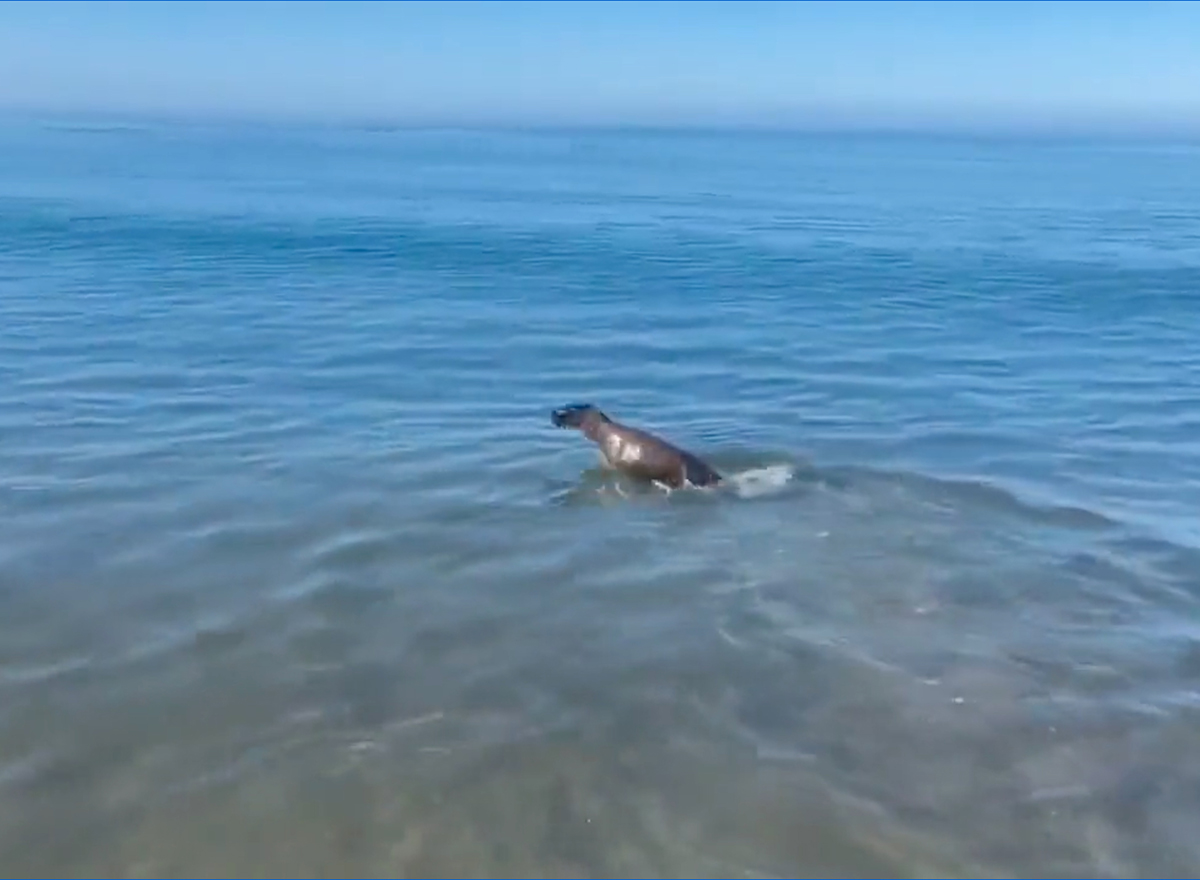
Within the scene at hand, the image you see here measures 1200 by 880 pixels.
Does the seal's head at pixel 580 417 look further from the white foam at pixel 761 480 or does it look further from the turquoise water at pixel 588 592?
the white foam at pixel 761 480

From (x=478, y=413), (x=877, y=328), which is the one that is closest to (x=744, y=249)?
(x=877, y=328)

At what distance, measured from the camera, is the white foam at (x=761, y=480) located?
15047mm

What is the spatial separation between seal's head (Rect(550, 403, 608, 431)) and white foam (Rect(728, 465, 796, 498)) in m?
1.76

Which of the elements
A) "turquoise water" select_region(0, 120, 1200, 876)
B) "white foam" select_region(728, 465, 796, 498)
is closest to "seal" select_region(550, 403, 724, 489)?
"white foam" select_region(728, 465, 796, 498)

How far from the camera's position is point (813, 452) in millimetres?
17031

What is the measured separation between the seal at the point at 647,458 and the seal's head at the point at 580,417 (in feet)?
0.10

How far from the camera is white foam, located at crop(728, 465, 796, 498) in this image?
49.4 feet

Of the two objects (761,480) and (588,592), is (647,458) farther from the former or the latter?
(588,592)

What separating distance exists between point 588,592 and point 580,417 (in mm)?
4188

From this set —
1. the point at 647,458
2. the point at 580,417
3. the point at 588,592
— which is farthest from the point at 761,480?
the point at 588,592

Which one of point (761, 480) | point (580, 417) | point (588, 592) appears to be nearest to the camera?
point (588, 592)

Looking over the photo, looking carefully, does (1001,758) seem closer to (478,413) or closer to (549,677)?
(549,677)

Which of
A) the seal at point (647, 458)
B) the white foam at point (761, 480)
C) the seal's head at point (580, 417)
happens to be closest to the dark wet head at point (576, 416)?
the seal's head at point (580, 417)

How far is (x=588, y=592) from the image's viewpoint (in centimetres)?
1208
